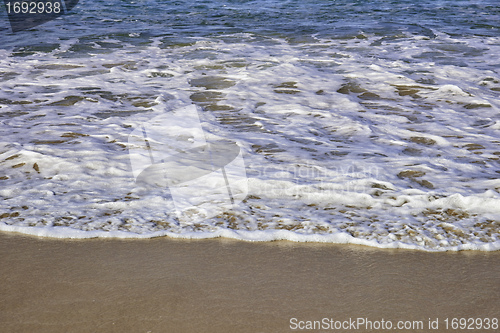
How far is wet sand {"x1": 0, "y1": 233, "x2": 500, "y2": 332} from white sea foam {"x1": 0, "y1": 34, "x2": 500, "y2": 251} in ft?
0.43

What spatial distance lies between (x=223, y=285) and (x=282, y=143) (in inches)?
79.6

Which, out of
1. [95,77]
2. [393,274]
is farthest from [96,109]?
[393,274]

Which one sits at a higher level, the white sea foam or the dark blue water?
the white sea foam

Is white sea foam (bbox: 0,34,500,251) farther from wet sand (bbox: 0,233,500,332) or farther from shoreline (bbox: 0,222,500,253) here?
wet sand (bbox: 0,233,500,332)

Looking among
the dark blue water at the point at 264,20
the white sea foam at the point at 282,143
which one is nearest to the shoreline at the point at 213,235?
the white sea foam at the point at 282,143

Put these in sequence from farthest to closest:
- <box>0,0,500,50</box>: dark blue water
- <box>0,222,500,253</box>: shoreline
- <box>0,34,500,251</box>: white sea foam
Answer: <box>0,0,500,50</box>: dark blue water
<box>0,34,500,251</box>: white sea foam
<box>0,222,500,253</box>: shoreline

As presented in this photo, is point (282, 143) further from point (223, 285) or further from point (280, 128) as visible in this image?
point (223, 285)

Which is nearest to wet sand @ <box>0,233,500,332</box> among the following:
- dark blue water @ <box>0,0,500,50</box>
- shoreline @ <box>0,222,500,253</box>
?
shoreline @ <box>0,222,500,253</box>

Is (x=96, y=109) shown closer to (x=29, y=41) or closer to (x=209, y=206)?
(x=209, y=206)

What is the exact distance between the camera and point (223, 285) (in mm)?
2277

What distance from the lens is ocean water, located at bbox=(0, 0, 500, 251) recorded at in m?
2.84

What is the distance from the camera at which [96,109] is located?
5055 mm

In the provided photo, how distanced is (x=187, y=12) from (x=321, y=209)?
11.7 m

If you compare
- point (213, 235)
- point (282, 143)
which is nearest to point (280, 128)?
point (282, 143)
